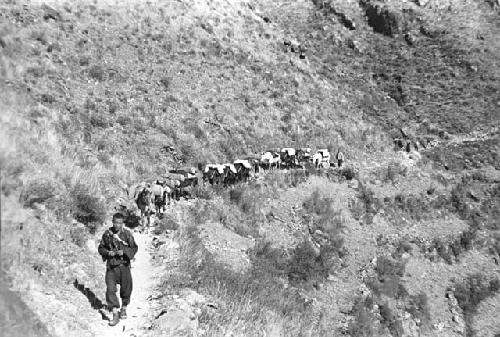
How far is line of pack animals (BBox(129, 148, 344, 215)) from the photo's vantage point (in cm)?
1553

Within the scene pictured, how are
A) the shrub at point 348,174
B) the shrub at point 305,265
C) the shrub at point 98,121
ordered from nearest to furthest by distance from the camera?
the shrub at point 305,265 → the shrub at point 98,121 → the shrub at point 348,174

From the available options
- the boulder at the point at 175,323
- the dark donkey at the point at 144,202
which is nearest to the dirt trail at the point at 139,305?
the boulder at the point at 175,323

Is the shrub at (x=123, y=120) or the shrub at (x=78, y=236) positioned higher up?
the shrub at (x=78, y=236)

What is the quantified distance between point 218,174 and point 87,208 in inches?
349

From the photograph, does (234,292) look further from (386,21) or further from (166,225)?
(386,21)

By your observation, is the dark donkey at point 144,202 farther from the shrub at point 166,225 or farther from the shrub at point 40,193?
the shrub at point 40,193

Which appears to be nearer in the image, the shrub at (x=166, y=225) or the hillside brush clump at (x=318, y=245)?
the shrub at (x=166, y=225)

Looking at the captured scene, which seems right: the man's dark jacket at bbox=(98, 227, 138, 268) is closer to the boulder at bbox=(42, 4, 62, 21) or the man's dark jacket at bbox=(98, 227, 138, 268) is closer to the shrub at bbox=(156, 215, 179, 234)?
the shrub at bbox=(156, 215, 179, 234)

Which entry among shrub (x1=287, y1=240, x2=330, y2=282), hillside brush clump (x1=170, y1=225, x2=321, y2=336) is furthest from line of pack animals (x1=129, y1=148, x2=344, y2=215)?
shrub (x1=287, y1=240, x2=330, y2=282)

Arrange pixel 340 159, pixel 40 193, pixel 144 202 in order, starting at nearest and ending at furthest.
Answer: pixel 40 193 → pixel 144 202 → pixel 340 159

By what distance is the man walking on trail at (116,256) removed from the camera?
7.96m

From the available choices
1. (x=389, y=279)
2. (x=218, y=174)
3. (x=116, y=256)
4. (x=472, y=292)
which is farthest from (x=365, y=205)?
(x=116, y=256)

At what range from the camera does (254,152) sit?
26.5 m

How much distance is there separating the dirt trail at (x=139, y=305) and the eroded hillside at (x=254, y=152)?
248mm
